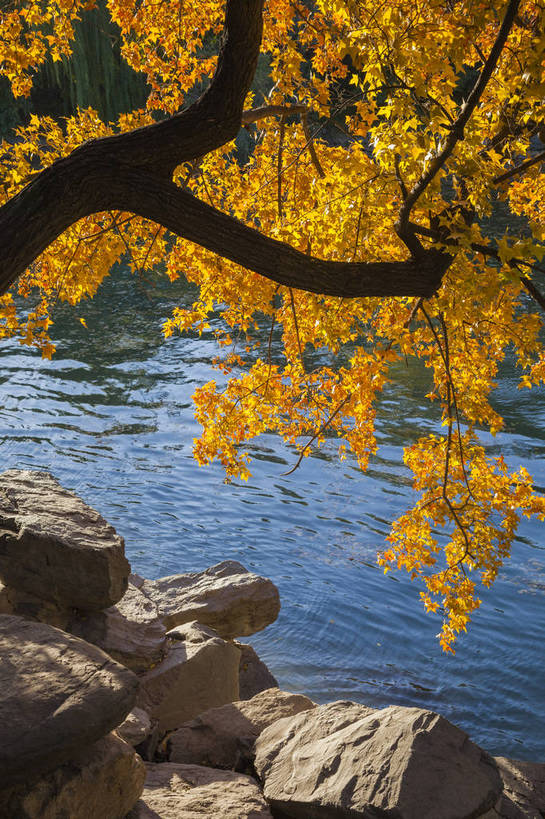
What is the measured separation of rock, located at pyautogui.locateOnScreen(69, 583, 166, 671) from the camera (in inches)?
168

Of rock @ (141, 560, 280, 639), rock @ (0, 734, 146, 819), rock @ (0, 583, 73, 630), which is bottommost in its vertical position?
rock @ (0, 734, 146, 819)

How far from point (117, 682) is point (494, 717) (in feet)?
11.0

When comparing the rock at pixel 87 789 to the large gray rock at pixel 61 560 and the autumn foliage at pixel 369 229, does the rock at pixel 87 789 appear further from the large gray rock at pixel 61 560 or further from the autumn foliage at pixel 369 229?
the autumn foliage at pixel 369 229

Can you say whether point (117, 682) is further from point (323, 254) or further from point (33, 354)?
point (33, 354)

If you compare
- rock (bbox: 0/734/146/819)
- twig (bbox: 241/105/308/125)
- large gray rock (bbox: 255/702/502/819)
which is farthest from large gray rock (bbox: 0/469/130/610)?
twig (bbox: 241/105/308/125)

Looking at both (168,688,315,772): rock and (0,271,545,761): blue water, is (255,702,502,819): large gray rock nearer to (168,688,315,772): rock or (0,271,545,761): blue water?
(168,688,315,772): rock

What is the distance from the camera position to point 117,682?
9.87 ft

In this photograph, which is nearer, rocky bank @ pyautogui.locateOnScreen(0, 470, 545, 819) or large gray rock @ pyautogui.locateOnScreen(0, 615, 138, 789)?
large gray rock @ pyautogui.locateOnScreen(0, 615, 138, 789)

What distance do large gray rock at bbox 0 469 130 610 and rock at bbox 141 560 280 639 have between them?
1.14 metres

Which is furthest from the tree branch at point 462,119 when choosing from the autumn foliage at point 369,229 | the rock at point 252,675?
the rock at point 252,675

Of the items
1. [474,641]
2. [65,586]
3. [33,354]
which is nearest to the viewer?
[65,586]

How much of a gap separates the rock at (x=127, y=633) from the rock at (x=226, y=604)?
0.59 meters

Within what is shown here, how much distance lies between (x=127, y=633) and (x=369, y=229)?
252 centimetres

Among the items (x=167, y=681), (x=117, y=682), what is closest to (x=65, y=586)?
(x=167, y=681)
